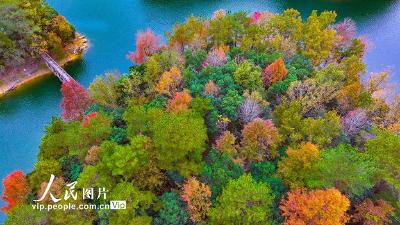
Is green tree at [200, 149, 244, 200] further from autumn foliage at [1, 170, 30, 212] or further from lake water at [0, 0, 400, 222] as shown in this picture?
lake water at [0, 0, 400, 222]

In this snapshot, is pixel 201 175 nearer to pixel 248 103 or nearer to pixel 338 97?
pixel 248 103

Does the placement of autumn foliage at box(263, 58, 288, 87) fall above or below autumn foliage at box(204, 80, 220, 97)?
above

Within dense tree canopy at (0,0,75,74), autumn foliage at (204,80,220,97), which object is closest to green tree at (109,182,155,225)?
autumn foliage at (204,80,220,97)

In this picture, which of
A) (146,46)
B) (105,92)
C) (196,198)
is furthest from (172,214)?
(146,46)

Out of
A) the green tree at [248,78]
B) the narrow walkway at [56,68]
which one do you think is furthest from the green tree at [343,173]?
the narrow walkway at [56,68]

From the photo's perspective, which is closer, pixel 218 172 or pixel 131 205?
pixel 131 205

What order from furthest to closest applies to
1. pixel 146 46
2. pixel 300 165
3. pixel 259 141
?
pixel 146 46 < pixel 259 141 < pixel 300 165

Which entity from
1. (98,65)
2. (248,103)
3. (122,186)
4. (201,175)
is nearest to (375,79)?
(248,103)

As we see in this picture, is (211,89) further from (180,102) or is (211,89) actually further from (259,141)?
(259,141)
